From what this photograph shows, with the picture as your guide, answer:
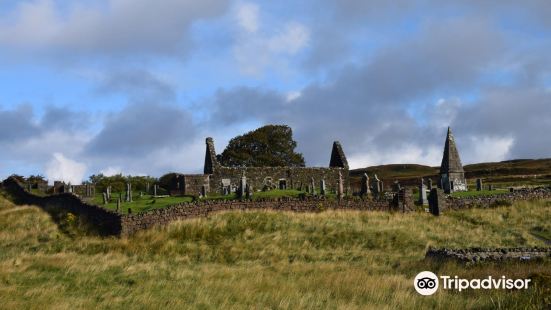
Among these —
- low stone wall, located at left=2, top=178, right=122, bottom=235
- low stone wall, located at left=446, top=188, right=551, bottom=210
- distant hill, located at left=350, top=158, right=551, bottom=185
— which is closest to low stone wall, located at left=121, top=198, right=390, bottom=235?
low stone wall, located at left=2, top=178, right=122, bottom=235

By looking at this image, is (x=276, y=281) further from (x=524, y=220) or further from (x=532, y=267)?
(x=524, y=220)

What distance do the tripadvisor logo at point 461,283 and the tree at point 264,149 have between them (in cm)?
4967

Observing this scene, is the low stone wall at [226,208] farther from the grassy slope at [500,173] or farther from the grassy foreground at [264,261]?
the grassy slope at [500,173]

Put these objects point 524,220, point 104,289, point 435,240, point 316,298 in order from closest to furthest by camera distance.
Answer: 1. point 316,298
2. point 104,289
3. point 435,240
4. point 524,220

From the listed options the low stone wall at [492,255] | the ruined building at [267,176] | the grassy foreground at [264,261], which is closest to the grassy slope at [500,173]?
the ruined building at [267,176]

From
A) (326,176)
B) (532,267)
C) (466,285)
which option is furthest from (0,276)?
(326,176)

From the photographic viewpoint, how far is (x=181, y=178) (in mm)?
45344

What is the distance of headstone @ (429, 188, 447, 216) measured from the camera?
110 ft

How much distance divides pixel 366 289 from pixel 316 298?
129cm

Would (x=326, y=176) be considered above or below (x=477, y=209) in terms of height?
above

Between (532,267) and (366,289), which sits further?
(532,267)

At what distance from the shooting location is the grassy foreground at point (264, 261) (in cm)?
1222

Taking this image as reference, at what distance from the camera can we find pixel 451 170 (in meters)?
46.0

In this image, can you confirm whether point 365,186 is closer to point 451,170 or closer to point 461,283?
point 451,170
